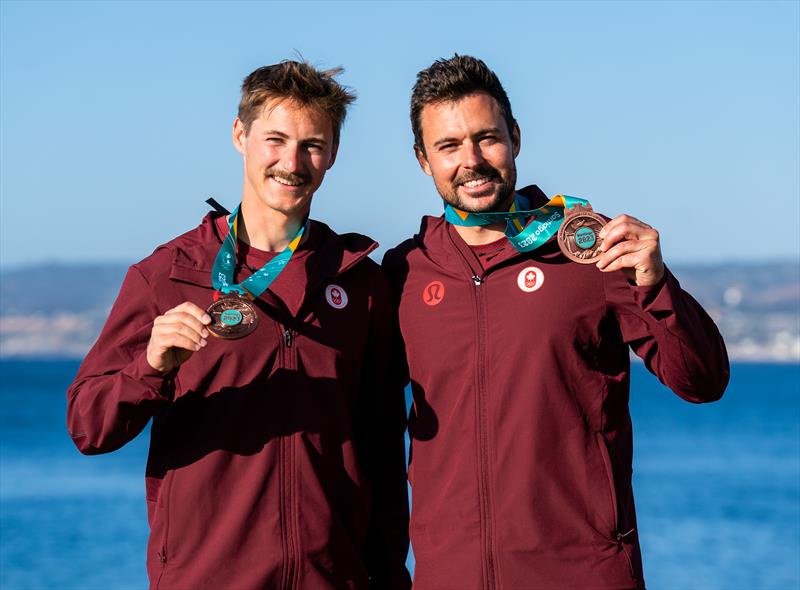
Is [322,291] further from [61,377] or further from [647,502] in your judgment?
[61,377]

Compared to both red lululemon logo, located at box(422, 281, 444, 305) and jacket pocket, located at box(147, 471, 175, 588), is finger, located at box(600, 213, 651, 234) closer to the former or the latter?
red lululemon logo, located at box(422, 281, 444, 305)

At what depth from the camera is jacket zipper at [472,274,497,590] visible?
14.7 ft

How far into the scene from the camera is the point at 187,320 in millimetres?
4121

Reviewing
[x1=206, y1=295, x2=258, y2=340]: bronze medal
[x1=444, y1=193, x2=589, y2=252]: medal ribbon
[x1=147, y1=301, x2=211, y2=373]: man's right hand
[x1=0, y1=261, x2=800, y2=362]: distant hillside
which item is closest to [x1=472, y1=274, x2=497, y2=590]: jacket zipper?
[x1=444, y1=193, x2=589, y2=252]: medal ribbon

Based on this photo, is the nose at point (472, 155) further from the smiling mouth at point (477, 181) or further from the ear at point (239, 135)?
the ear at point (239, 135)

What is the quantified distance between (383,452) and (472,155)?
46.4 inches

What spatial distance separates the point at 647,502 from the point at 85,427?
25.0 meters

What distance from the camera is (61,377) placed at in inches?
3024

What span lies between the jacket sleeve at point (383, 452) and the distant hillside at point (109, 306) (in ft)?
318

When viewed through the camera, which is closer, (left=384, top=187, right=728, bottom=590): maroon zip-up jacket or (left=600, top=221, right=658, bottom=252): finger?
(left=600, top=221, right=658, bottom=252): finger

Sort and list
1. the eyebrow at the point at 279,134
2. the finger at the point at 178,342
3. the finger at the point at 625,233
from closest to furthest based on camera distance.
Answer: the finger at the point at 178,342 < the finger at the point at 625,233 < the eyebrow at the point at 279,134

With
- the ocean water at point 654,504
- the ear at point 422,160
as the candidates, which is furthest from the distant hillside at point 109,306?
the ear at point 422,160

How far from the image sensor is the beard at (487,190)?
192 inches

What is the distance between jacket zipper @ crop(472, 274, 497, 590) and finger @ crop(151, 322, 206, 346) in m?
1.04
